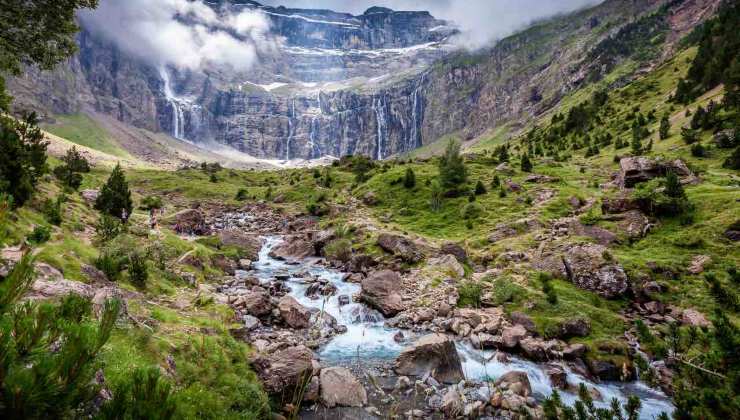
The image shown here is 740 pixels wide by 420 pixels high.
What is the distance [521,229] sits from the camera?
1218 inches

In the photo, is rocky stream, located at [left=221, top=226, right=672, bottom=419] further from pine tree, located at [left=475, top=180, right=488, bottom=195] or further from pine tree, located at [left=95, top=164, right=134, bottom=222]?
pine tree, located at [left=475, top=180, right=488, bottom=195]

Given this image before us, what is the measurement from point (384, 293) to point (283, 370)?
11.0 meters

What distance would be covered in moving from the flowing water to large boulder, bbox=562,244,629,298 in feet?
20.1

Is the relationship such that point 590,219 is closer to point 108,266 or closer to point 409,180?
point 409,180

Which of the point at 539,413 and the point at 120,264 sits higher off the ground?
the point at 120,264

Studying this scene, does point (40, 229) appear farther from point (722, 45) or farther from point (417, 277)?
point (722, 45)

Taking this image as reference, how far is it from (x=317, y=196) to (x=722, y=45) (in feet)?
242

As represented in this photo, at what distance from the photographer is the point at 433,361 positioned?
14539mm

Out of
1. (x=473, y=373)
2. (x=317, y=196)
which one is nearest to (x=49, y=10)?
(x=473, y=373)

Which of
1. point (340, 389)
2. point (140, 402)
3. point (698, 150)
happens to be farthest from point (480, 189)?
point (140, 402)

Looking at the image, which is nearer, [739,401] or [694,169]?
[739,401]

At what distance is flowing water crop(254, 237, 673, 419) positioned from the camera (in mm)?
13436

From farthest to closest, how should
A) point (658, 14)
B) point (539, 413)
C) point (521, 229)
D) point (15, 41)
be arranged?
point (658, 14) < point (521, 229) < point (15, 41) < point (539, 413)

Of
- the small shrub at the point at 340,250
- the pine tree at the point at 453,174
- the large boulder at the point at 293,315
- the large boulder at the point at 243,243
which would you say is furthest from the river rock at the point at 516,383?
the pine tree at the point at 453,174
